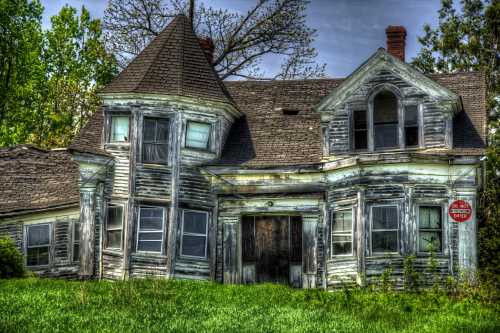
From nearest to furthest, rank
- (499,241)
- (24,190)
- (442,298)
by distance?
(442,298), (499,241), (24,190)

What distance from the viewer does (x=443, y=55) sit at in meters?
43.0

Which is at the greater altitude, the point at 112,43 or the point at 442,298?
the point at 112,43

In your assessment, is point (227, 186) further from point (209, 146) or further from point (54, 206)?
point (54, 206)

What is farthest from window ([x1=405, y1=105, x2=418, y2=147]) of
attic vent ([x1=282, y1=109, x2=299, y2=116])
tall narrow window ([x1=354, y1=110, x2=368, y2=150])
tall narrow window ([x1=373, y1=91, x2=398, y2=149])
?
attic vent ([x1=282, y1=109, x2=299, y2=116])

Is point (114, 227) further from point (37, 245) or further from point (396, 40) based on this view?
point (396, 40)

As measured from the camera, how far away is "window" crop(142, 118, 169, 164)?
1106 inches

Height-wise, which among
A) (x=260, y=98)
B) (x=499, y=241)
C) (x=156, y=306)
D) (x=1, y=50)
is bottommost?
(x=156, y=306)

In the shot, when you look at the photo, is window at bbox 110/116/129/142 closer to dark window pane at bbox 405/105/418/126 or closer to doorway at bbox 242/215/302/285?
doorway at bbox 242/215/302/285

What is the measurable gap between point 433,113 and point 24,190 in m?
15.2

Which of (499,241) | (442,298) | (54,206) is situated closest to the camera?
(442,298)

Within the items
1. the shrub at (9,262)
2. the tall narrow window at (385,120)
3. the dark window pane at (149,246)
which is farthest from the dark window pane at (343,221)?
the shrub at (9,262)

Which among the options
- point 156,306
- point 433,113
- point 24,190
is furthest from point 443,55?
point 156,306

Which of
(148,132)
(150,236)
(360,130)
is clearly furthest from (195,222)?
(360,130)

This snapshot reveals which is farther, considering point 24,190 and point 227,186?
point 24,190
